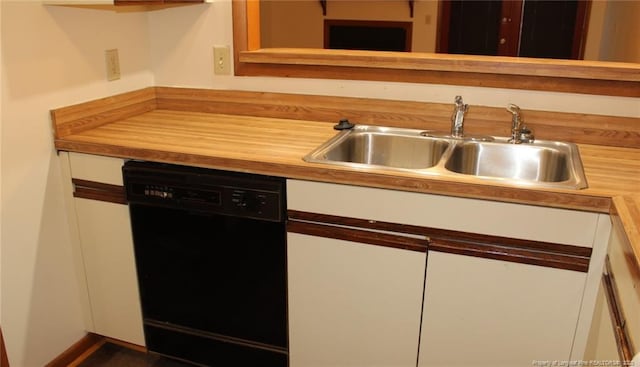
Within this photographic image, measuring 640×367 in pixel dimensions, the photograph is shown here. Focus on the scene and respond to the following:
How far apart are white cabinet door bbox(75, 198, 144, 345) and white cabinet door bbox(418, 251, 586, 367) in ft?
3.37

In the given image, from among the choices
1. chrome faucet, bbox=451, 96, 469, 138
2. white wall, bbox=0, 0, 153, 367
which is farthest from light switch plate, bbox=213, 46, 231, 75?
chrome faucet, bbox=451, 96, 469, 138

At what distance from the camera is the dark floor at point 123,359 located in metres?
1.98

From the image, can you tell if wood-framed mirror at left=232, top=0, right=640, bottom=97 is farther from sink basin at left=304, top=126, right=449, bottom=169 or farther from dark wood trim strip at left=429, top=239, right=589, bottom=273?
dark wood trim strip at left=429, top=239, right=589, bottom=273

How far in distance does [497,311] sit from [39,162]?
1.50 meters

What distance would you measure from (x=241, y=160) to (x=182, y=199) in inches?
10.0

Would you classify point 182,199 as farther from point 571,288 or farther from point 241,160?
point 571,288

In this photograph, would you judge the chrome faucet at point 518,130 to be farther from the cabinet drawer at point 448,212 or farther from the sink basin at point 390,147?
the cabinet drawer at point 448,212

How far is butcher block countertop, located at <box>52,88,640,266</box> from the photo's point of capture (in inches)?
52.5

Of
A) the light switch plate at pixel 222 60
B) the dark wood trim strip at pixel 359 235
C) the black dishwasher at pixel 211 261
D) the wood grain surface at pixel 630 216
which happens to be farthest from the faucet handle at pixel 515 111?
the light switch plate at pixel 222 60

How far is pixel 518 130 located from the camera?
1.78 meters

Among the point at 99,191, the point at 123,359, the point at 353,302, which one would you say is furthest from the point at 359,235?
the point at 123,359

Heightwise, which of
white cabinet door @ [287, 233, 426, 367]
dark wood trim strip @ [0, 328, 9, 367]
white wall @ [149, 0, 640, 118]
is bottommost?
dark wood trim strip @ [0, 328, 9, 367]

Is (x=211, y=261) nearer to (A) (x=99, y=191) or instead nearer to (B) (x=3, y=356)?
(A) (x=99, y=191)

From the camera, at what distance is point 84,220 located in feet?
6.07
